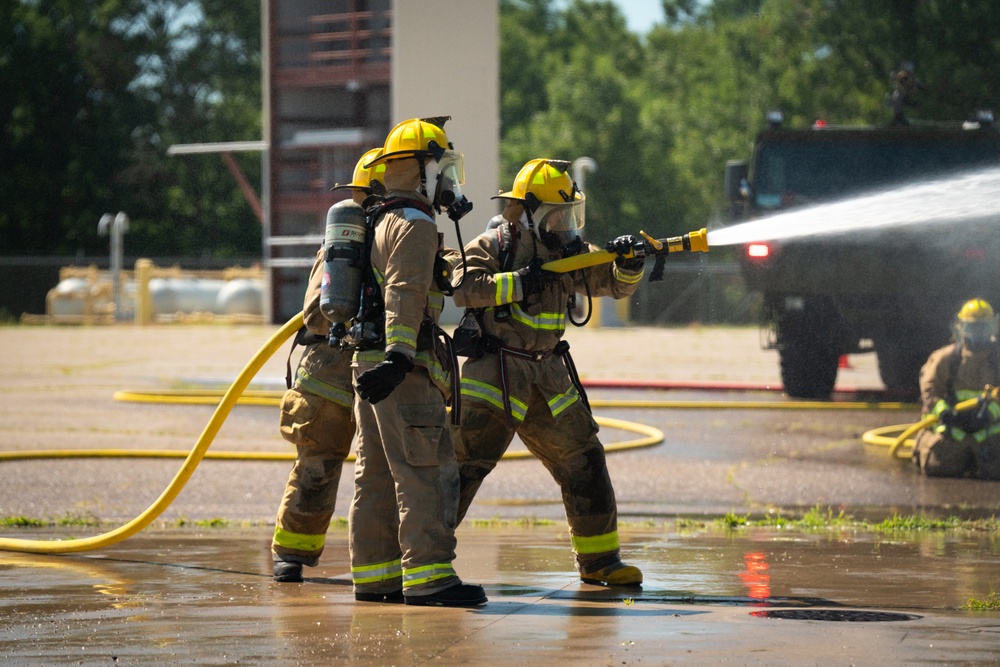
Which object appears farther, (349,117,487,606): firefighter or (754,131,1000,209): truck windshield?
(754,131,1000,209): truck windshield

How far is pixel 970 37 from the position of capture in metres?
28.0

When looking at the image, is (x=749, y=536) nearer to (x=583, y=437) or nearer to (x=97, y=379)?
(x=583, y=437)

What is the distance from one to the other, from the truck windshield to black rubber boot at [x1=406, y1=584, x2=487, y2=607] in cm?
911

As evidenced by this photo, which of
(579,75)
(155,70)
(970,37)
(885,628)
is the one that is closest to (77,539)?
(885,628)

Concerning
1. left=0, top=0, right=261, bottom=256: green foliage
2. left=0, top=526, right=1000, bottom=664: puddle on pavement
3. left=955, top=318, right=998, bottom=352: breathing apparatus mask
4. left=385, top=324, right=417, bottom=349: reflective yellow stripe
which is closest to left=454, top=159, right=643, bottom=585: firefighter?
left=0, top=526, right=1000, bottom=664: puddle on pavement

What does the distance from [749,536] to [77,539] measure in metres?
3.14

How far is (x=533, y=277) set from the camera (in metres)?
5.62

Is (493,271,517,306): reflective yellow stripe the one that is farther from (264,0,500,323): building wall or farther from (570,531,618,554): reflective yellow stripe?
(264,0,500,323): building wall

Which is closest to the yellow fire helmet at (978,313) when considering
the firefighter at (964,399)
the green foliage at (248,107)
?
the firefighter at (964,399)

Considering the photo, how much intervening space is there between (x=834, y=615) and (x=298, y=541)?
2105 millimetres

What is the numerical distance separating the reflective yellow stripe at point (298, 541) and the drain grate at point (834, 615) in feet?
5.87

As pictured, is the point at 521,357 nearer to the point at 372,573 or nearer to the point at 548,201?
the point at 548,201

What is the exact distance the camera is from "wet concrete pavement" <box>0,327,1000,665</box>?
14.6 ft

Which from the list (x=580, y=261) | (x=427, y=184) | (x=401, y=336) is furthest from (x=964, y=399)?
(x=401, y=336)
